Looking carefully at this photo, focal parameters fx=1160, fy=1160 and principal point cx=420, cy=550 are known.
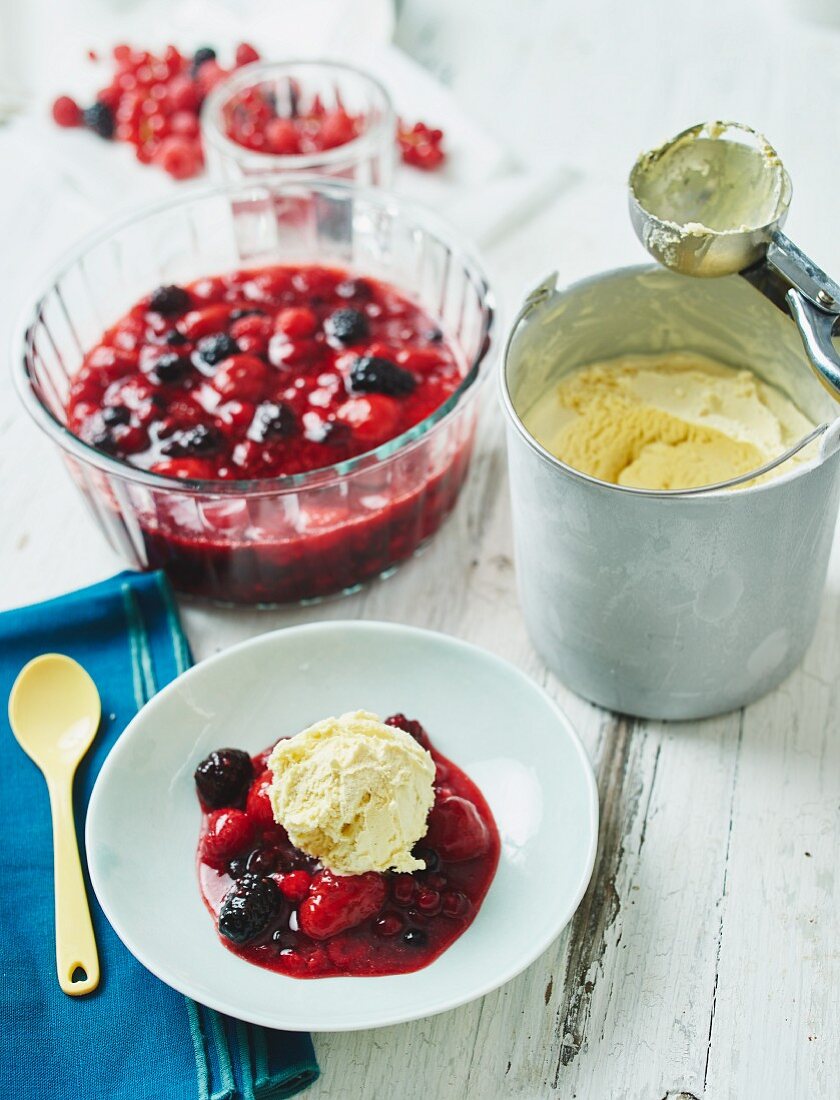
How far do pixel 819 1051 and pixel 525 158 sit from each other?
1783 millimetres

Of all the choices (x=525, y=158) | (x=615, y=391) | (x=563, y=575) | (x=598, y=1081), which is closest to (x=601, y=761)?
(x=563, y=575)

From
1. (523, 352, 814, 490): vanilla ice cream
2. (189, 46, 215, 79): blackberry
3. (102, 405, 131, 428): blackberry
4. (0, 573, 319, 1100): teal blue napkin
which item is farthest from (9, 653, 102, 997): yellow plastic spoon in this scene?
(189, 46, 215, 79): blackberry

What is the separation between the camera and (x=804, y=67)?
255 centimetres

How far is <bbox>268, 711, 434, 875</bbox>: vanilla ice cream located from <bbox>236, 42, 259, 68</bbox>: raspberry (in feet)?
5.56

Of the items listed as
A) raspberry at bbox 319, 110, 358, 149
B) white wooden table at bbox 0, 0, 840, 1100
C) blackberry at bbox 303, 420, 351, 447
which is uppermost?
raspberry at bbox 319, 110, 358, 149

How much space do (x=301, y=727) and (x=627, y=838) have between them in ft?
1.42

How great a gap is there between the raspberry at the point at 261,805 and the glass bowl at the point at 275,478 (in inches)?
14.3

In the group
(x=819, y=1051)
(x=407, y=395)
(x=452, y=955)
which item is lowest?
(x=819, y=1051)

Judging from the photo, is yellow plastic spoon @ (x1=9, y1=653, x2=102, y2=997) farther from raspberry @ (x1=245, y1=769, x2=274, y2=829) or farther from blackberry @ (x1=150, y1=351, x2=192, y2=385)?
blackberry @ (x1=150, y1=351, x2=192, y2=385)

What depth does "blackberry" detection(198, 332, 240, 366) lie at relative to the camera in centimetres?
182

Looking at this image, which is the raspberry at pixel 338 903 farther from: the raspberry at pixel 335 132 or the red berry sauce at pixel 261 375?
the raspberry at pixel 335 132

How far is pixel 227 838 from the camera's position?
1336 mm

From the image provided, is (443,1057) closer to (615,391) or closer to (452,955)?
(452,955)

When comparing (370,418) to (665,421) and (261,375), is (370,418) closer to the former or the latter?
(261,375)
